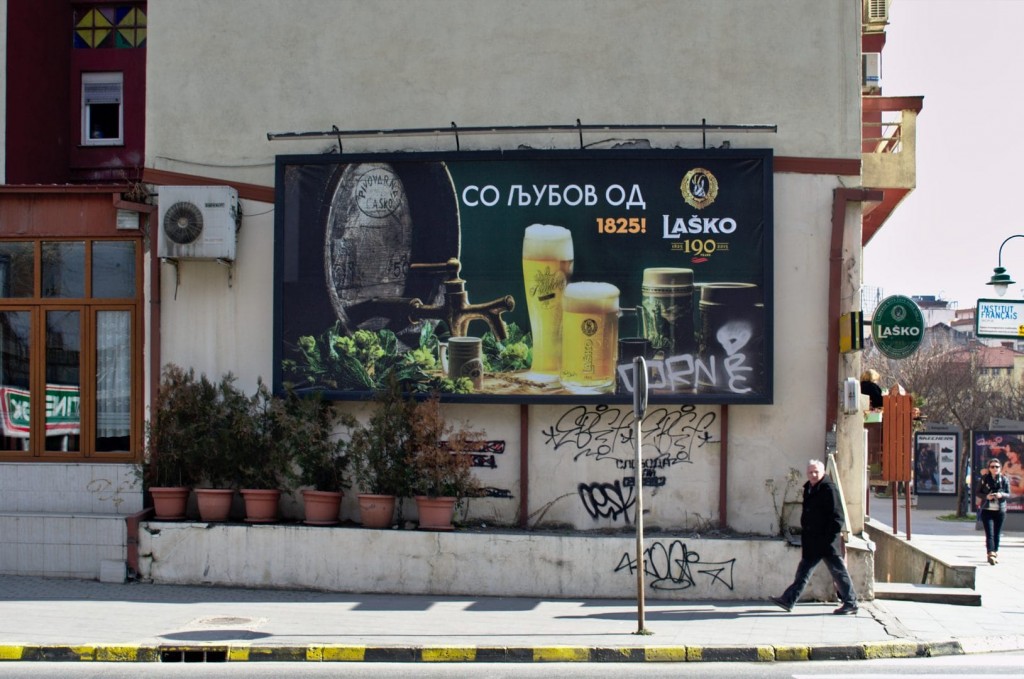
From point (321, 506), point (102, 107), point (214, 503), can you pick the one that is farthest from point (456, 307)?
point (102, 107)

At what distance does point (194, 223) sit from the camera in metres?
12.9

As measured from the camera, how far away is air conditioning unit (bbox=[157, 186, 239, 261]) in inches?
508

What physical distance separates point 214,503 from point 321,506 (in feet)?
4.26

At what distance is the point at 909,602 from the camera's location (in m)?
12.5

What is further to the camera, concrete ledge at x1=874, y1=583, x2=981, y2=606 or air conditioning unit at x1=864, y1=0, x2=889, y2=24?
air conditioning unit at x1=864, y1=0, x2=889, y2=24

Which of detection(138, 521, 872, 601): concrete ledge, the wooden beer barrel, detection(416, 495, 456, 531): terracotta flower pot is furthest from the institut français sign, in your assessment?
detection(416, 495, 456, 531): terracotta flower pot

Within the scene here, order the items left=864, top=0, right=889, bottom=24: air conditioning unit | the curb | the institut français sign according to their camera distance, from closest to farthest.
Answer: the curb < left=864, top=0, right=889, bottom=24: air conditioning unit < the institut français sign

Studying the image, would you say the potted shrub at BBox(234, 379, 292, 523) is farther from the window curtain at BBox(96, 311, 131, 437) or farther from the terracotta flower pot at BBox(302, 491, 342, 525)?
the window curtain at BBox(96, 311, 131, 437)

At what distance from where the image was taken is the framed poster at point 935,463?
30.8m

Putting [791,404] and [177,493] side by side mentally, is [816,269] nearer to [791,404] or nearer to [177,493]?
[791,404]

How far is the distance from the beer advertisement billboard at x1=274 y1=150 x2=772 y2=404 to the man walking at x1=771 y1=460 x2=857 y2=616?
4.82 ft

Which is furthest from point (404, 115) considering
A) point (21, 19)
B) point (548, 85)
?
point (21, 19)

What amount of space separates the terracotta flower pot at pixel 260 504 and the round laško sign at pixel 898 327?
7.43 metres

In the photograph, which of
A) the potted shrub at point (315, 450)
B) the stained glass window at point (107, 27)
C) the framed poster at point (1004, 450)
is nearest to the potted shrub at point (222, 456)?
the potted shrub at point (315, 450)
